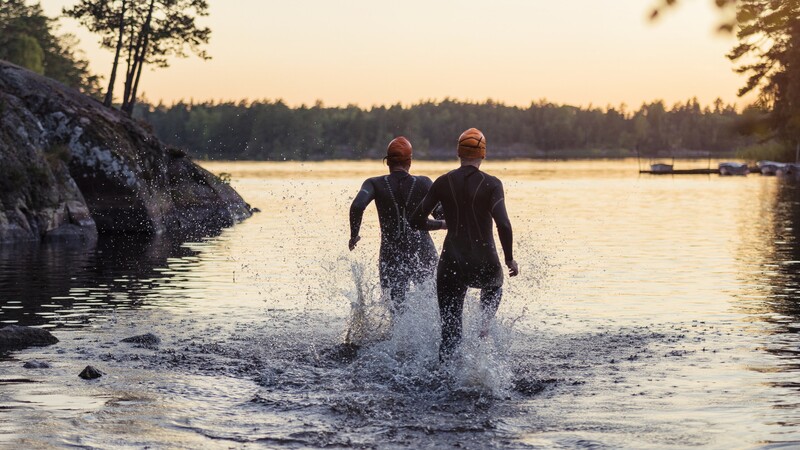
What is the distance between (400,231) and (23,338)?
5065 mm

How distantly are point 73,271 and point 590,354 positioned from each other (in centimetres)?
1483

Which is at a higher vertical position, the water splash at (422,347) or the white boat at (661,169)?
the water splash at (422,347)

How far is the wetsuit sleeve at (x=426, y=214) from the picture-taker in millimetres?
10773

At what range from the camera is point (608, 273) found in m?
23.7

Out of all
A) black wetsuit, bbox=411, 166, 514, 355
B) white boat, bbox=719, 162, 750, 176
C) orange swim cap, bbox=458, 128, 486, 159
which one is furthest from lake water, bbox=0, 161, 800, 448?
white boat, bbox=719, 162, 750, 176

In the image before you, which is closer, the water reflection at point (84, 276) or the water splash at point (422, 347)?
the water splash at point (422, 347)

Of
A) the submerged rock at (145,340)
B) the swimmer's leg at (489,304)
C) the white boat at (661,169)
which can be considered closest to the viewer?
the swimmer's leg at (489,304)

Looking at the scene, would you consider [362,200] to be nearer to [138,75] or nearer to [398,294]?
[398,294]

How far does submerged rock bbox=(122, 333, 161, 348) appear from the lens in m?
14.0

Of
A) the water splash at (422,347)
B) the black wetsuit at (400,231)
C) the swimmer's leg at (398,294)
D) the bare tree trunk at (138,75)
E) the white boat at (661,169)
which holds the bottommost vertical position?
the white boat at (661,169)

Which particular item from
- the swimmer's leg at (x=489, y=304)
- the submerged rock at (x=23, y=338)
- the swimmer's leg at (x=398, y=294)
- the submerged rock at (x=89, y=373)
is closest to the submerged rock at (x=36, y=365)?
the submerged rock at (x=89, y=373)

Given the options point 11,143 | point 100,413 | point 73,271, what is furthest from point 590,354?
point 11,143

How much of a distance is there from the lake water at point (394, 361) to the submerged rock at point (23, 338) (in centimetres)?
33

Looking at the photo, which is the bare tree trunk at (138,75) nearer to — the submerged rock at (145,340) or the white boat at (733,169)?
the submerged rock at (145,340)
